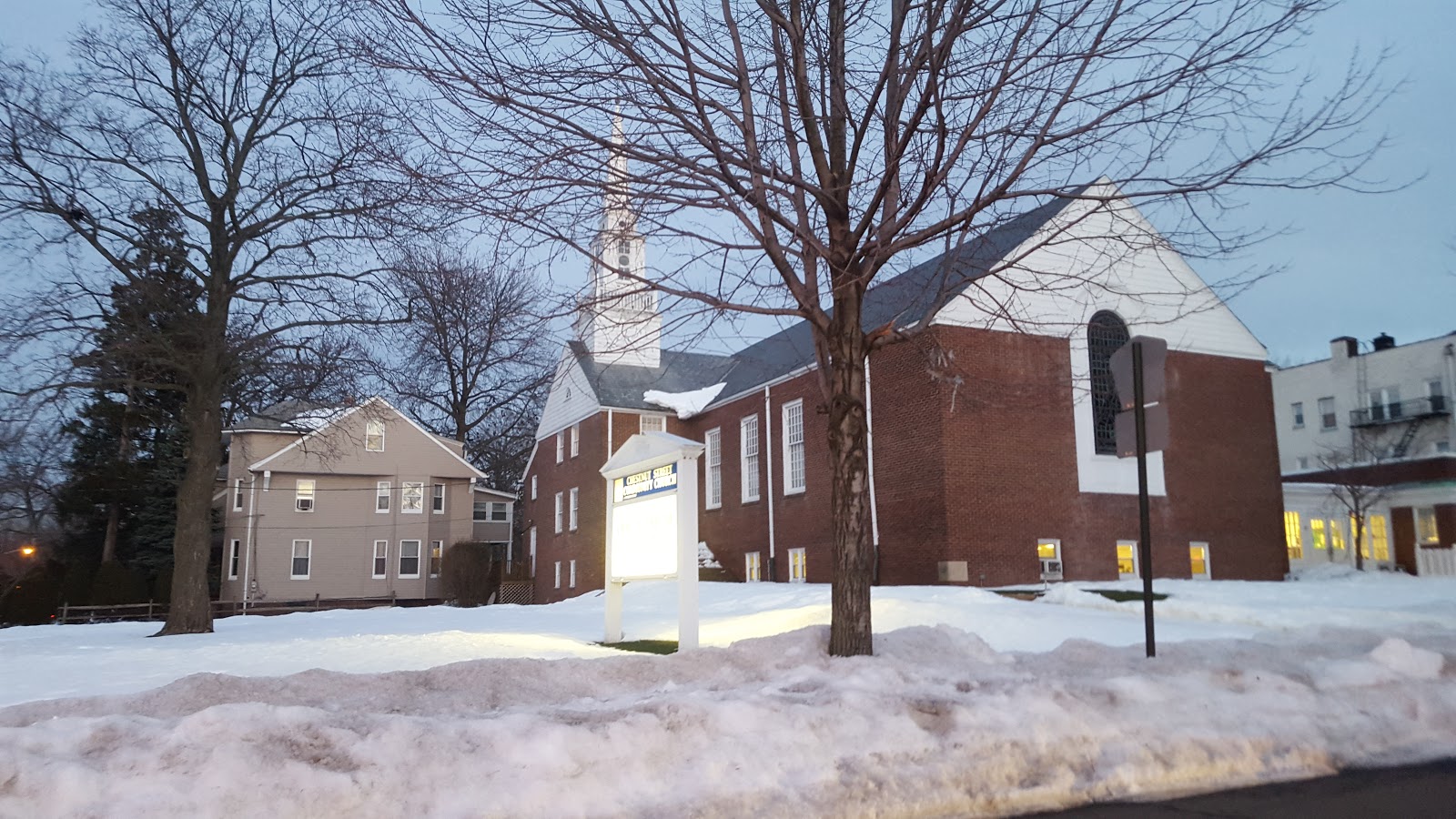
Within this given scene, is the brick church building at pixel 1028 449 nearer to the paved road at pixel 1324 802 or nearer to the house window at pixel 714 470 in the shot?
the house window at pixel 714 470

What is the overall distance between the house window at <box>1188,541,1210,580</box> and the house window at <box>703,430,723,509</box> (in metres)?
14.5

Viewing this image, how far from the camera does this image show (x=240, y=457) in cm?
4153

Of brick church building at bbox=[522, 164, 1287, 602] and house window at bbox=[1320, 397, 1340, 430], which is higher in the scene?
house window at bbox=[1320, 397, 1340, 430]

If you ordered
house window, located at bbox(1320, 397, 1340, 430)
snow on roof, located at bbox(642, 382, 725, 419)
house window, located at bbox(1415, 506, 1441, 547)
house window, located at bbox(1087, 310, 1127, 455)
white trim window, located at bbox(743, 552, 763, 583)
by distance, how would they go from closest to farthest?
house window, located at bbox(1087, 310, 1127, 455), white trim window, located at bbox(743, 552, 763, 583), house window, located at bbox(1415, 506, 1441, 547), snow on roof, located at bbox(642, 382, 725, 419), house window, located at bbox(1320, 397, 1340, 430)

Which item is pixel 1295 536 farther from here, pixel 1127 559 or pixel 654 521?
pixel 654 521

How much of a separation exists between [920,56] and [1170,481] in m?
21.6

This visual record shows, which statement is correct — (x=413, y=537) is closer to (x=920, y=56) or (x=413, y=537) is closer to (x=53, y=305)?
(x=53, y=305)

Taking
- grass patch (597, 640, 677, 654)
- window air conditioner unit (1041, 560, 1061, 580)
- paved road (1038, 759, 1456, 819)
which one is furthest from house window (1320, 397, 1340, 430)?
paved road (1038, 759, 1456, 819)

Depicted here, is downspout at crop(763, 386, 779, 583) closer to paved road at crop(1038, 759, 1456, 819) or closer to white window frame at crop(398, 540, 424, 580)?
white window frame at crop(398, 540, 424, 580)

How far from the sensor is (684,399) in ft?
122

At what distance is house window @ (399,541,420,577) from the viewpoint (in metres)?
43.3

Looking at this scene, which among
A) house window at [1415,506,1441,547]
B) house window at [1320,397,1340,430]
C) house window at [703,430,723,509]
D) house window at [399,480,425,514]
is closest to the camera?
house window at [703,430,723,509]

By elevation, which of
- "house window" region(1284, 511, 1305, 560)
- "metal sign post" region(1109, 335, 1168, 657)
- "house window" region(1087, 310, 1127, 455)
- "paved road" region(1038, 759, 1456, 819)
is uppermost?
"house window" region(1087, 310, 1127, 455)

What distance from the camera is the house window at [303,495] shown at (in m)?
41.8
